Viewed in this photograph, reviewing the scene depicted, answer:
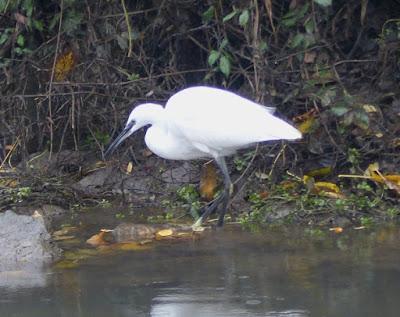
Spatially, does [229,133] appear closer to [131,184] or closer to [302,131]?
[302,131]

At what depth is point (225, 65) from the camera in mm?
8133

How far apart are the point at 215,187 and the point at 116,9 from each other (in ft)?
6.19

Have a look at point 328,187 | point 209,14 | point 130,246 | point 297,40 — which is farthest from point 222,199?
point 209,14

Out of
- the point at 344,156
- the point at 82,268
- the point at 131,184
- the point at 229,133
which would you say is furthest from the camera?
the point at 131,184

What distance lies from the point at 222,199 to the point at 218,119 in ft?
1.91

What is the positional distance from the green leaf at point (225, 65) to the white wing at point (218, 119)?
29.0 inches

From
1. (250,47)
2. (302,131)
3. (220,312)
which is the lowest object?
(220,312)

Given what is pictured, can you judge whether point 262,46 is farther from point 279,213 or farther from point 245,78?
point 279,213

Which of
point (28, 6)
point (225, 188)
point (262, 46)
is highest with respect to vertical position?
point (28, 6)

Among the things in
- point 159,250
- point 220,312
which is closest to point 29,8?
point 159,250

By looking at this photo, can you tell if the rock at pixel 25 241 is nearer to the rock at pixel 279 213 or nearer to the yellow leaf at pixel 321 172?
the rock at pixel 279 213

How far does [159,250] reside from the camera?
6.46 m

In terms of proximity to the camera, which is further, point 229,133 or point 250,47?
point 250,47

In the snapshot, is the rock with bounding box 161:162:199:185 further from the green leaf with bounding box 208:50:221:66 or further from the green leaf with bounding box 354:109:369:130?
the green leaf with bounding box 354:109:369:130
